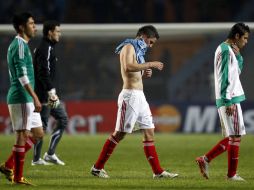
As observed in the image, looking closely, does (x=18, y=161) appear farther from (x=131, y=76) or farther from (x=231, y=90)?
(x=231, y=90)

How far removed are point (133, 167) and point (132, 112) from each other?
201cm

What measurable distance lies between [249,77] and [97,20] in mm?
6460

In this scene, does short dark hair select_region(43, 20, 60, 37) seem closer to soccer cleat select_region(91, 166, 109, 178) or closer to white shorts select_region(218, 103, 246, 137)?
soccer cleat select_region(91, 166, 109, 178)

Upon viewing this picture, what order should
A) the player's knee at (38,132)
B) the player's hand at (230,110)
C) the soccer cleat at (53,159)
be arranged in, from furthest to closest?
the soccer cleat at (53,159), the player's knee at (38,132), the player's hand at (230,110)

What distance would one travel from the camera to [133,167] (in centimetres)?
1306

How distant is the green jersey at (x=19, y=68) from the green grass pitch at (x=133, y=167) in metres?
1.07

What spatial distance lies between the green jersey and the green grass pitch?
42.0 inches

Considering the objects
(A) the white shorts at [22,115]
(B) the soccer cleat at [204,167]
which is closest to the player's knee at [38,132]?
(A) the white shorts at [22,115]

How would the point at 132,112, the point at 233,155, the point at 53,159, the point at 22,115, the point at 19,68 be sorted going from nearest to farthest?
the point at 19,68, the point at 22,115, the point at 233,155, the point at 132,112, the point at 53,159

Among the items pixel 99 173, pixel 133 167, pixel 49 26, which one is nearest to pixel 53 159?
pixel 133 167

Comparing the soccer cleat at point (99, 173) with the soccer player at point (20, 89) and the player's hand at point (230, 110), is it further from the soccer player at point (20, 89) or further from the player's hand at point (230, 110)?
the player's hand at point (230, 110)

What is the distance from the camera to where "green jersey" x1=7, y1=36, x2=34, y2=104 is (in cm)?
1002

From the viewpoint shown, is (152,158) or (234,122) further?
(152,158)

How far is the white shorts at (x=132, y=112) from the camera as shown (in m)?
11.2
